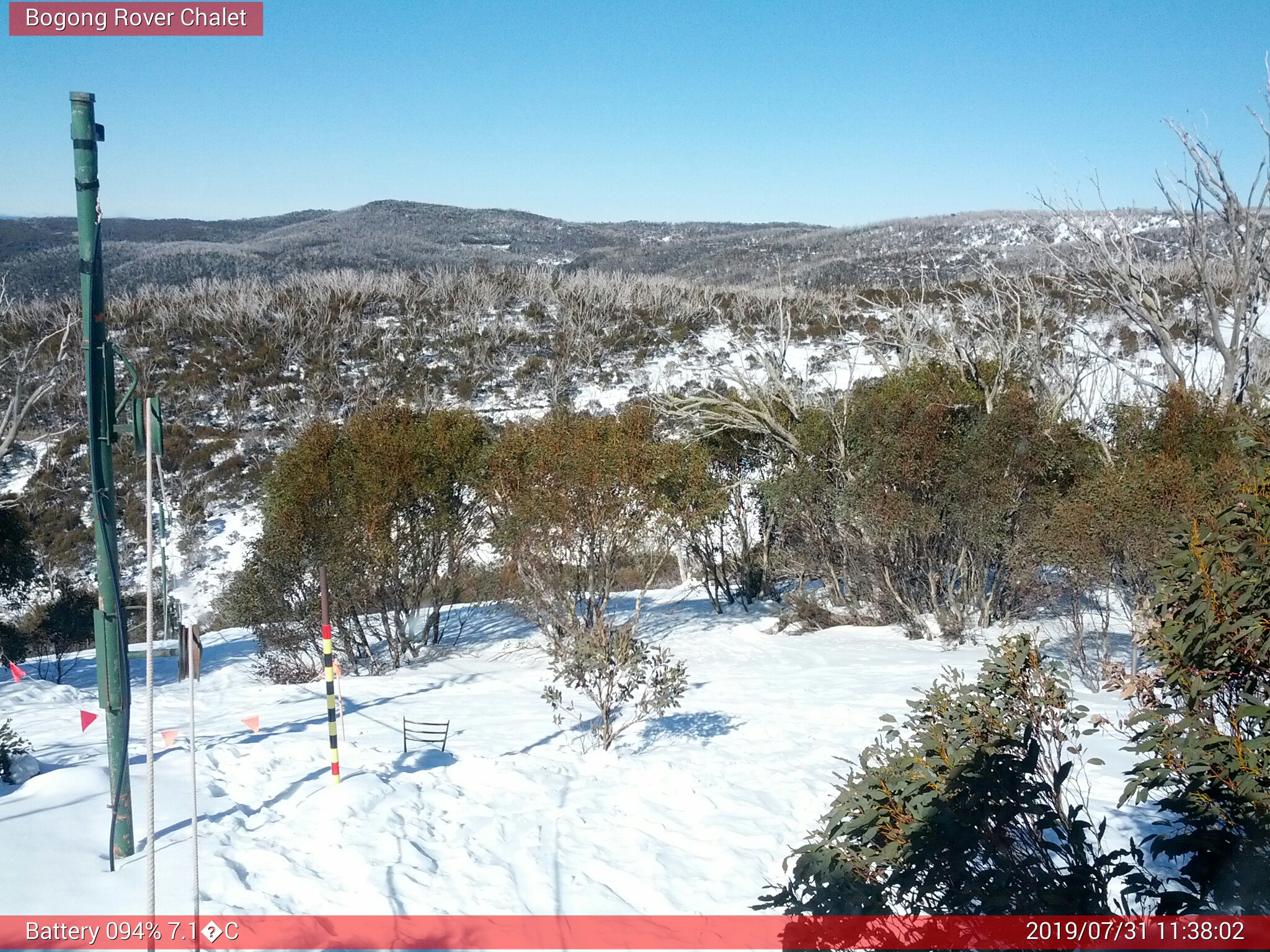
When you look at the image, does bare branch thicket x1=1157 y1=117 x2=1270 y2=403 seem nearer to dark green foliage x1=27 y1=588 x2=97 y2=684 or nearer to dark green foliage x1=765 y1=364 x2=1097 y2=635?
dark green foliage x1=765 y1=364 x2=1097 y2=635

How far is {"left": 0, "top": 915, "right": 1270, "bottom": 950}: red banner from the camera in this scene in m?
2.47

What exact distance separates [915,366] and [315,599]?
37.8ft

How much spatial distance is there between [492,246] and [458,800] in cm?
8585

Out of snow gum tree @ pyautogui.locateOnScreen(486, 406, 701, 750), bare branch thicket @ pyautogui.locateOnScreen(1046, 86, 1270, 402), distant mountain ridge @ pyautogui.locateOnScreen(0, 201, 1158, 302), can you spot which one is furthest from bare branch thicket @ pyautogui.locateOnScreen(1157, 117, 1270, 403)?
distant mountain ridge @ pyautogui.locateOnScreen(0, 201, 1158, 302)

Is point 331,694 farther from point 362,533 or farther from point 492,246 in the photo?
point 492,246

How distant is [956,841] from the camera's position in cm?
264

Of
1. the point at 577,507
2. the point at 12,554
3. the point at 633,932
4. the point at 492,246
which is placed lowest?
the point at 12,554

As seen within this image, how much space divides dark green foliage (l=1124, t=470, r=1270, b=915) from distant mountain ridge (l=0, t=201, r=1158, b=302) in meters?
49.4

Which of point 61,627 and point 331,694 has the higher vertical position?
point 331,694

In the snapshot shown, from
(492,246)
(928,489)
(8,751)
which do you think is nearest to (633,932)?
(8,751)

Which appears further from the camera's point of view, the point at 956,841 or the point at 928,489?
the point at 928,489

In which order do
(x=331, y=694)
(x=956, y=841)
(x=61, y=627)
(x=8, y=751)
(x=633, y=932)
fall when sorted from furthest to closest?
1. (x=61, y=627)
2. (x=331, y=694)
3. (x=8, y=751)
4. (x=633, y=932)
5. (x=956, y=841)

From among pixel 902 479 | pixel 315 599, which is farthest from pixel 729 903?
pixel 315 599

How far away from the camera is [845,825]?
2832mm
